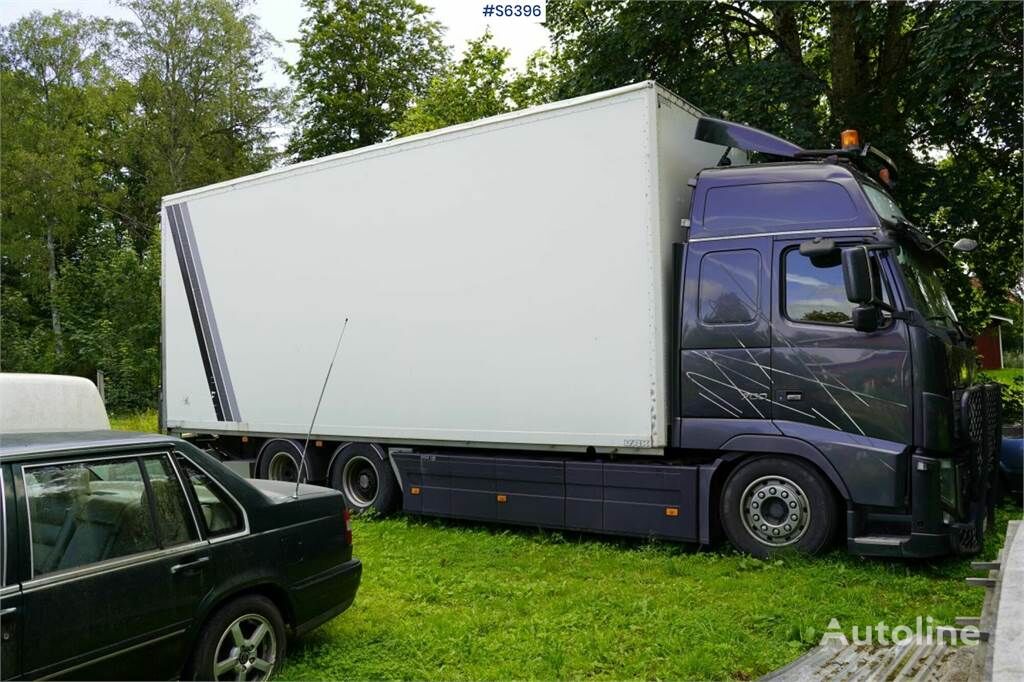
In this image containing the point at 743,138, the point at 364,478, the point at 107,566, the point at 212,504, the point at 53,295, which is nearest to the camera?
the point at 107,566

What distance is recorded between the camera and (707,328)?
6.95 m

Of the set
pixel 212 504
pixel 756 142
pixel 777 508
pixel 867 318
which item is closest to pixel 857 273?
pixel 867 318

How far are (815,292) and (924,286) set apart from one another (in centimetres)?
101

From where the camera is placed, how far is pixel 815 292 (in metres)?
6.62

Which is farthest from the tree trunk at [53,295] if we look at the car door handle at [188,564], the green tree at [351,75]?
the car door handle at [188,564]

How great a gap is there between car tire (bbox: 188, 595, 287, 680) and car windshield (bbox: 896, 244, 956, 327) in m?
5.17

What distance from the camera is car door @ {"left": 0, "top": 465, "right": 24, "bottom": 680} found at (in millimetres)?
3133

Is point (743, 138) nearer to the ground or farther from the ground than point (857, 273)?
farther from the ground

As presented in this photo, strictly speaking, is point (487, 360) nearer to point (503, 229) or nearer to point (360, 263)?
point (503, 229)

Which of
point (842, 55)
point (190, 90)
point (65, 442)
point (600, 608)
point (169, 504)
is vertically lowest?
point (600, 608)

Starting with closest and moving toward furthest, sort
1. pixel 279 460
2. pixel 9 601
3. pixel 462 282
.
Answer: pixel 9 601 → pixel 462 282 → pixel 279 460

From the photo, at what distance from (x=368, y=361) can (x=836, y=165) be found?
494 centimetres

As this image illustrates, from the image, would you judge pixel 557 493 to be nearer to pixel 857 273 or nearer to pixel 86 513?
pixel 857 273

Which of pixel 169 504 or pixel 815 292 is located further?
pixel 815 292
